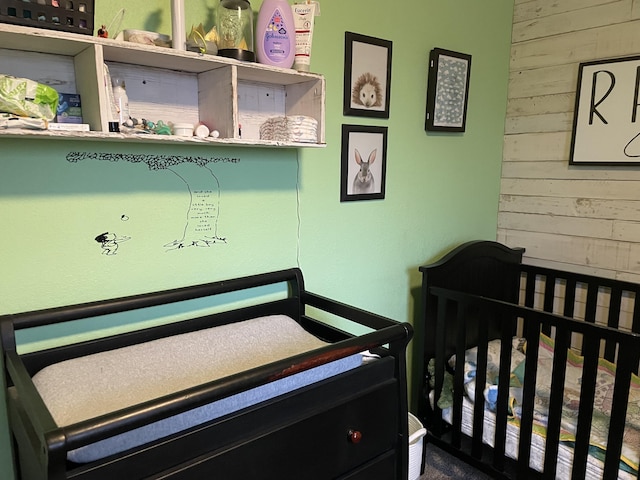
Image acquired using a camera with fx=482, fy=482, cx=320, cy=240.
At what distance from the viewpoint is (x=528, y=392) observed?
1.71 metres

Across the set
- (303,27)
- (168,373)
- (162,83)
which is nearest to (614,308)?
(303,27)

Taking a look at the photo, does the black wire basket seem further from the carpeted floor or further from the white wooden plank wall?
the white wooden plank wall

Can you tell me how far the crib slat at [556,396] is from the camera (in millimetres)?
1626

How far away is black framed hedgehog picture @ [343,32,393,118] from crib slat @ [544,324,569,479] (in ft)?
3.47

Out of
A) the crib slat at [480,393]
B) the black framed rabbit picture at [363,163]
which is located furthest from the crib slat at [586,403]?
the black framed rabbit picture at [363,163]

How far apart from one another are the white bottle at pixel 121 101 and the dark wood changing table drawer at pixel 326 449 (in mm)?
828

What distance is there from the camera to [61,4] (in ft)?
3.36

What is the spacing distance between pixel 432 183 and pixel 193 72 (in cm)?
123

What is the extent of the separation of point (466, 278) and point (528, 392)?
630mm

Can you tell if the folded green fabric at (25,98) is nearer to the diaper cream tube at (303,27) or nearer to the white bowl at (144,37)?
the white bowl at (144,37)

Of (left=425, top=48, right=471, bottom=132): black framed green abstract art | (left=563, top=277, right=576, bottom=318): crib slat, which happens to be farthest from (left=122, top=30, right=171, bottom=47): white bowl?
(left=563, top=277, right=576, bottom=318): crib slat

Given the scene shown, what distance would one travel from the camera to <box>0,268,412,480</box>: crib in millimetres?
896

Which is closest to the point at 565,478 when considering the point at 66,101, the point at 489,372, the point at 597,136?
the point at 489,372

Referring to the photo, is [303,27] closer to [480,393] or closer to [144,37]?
[144,37]
